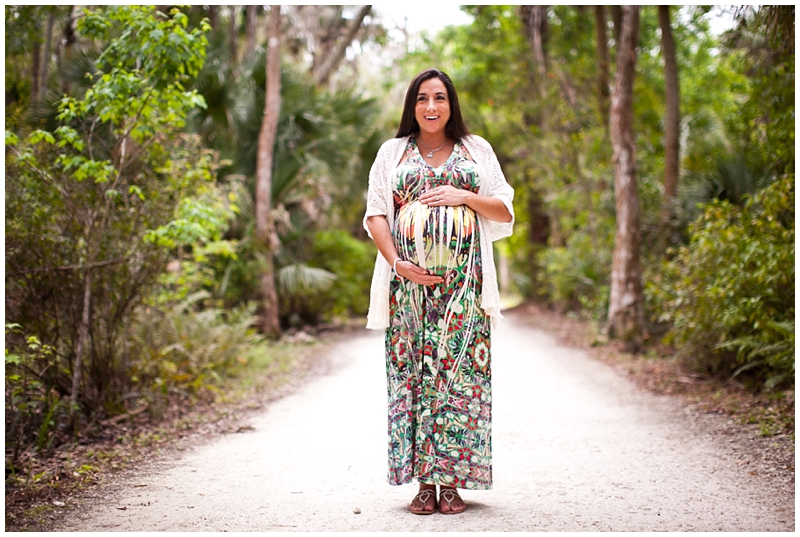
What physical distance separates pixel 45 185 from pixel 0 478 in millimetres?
2112

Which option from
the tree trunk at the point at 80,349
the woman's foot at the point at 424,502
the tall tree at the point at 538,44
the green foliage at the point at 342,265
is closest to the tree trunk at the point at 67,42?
the tree trunk at the point at 80,349

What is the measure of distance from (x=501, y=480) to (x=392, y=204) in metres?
1.74

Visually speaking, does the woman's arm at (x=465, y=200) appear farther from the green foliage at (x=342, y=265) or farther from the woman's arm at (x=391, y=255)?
the green foliage at (x=342, y=265)

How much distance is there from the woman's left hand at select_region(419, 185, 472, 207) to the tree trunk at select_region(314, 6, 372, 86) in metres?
10.4

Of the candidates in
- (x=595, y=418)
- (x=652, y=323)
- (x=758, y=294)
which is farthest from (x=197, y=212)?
(x=652, y=323)

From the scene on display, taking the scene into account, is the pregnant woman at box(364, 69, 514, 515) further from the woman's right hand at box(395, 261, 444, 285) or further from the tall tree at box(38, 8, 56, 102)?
the tall tree at box(38, 8, 56, 102)

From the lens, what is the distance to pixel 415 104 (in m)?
3.66

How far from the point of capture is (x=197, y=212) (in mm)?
5508

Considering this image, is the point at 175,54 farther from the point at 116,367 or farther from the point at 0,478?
the point at 0,478

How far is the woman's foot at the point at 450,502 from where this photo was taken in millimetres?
3514

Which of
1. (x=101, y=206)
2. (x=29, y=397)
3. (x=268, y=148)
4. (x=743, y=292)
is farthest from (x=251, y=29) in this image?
(x=743, y=292)

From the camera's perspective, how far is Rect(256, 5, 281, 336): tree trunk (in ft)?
36.0

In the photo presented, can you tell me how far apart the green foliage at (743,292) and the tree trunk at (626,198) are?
1.93 metres

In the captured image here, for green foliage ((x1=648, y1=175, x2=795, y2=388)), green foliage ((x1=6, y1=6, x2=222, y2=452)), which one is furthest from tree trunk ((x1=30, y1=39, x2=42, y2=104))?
green foliage ((x1=648, y1=175, x2=795, y2=388))
